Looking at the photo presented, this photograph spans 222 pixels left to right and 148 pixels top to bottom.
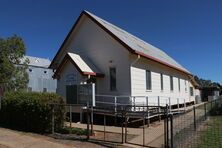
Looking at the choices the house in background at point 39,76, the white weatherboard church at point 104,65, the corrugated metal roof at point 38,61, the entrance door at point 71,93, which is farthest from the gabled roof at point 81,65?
the corrugated metal roof at point 38,61

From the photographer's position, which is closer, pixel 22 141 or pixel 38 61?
pixel 22 141

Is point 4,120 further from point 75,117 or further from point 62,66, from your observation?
point 62,66

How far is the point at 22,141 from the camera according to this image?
493 inches

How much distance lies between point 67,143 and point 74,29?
521 inches

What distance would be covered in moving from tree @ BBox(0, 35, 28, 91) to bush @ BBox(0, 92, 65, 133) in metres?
19.3

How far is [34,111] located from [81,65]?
7.20 metres

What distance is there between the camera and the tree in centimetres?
3475

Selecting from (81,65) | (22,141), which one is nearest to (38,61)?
(81,65)

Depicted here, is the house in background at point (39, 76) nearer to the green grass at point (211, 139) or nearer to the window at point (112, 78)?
the window at point (112, 78)

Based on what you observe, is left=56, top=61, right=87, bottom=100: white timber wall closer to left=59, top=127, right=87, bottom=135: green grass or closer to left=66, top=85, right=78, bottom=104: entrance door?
left=66, top=85, right=78, bottom=104: entrance door

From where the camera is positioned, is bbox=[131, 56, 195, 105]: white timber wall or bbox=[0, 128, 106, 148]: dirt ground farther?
bbox=[131, 56, 195, 105]: white timber wall

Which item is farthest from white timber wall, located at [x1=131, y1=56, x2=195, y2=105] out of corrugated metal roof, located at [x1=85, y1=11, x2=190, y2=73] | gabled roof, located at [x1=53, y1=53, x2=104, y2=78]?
gabled roof, located at [x1=53, y1=53, x2=104, y2=78]

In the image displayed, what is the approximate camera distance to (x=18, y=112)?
15.8 m

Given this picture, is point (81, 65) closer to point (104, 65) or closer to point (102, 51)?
point (104, 65)
